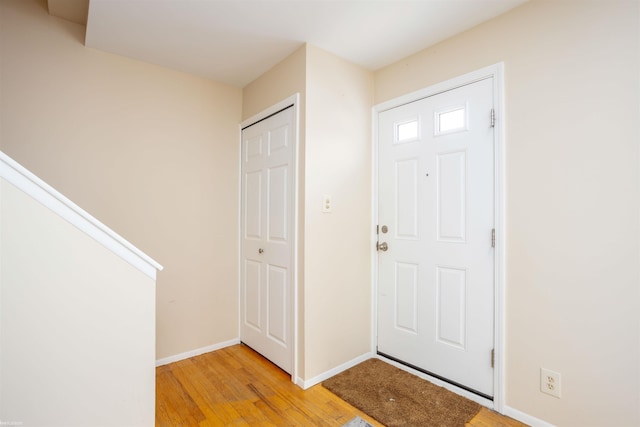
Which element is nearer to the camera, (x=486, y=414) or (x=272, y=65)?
(x=486, y=414)

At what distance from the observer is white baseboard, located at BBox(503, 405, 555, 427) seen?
1.63 m

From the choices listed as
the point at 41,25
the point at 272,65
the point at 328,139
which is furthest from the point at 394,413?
the point at 41,25

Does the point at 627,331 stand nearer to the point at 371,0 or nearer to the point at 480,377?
the point at 480,377

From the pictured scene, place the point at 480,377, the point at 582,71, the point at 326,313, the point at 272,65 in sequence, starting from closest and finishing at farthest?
1. the point at 582,71
2. the point at 480,377
3. the point at 326,313
4. the point at 272,65

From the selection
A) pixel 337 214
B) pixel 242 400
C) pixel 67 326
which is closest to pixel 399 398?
pixel 242 400

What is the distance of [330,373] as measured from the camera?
7.30 ft

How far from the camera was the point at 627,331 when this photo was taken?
141cm

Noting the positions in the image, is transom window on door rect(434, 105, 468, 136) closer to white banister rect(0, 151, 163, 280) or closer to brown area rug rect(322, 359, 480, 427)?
brown area rug rect(322, 359, 480, 427)

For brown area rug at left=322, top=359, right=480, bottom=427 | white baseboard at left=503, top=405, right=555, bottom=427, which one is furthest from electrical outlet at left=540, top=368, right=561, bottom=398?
brown area rug at left=322, top=359, right=480, bottom=427

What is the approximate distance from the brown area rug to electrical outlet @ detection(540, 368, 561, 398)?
1.34 ft

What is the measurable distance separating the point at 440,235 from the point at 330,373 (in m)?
1.32

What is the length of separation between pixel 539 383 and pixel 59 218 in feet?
8.26

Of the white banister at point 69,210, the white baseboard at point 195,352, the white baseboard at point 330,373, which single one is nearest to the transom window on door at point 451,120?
the white baseboard at point 330,373

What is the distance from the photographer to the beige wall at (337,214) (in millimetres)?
2150
